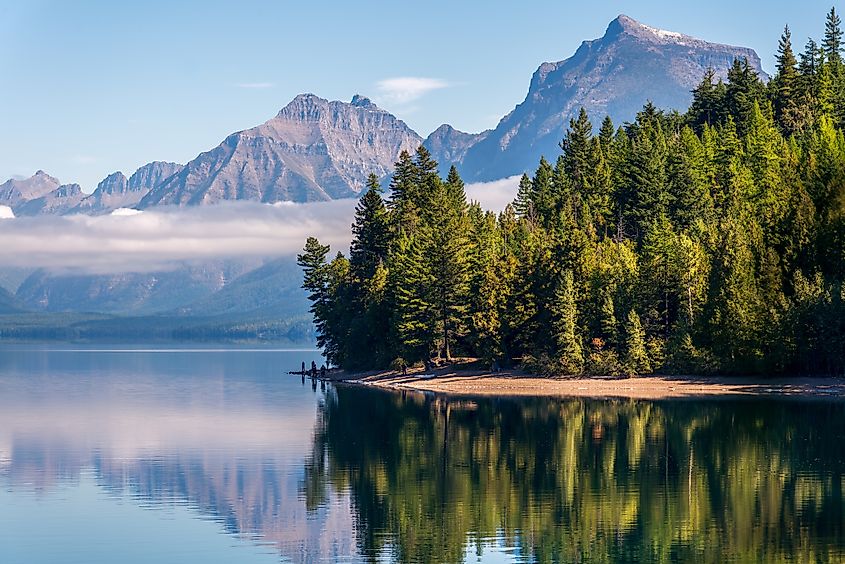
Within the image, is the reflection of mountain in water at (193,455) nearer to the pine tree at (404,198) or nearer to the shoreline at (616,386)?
the shoreline at (616,386)

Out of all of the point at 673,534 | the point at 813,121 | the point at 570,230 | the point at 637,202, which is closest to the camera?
the point at 673,534

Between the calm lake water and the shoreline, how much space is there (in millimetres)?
10062

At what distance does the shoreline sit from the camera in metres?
120

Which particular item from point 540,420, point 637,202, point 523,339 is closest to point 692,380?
point 523,339

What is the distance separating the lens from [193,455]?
265ft

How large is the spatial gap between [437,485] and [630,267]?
274ft

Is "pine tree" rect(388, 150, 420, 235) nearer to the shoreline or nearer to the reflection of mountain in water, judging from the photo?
the shoreline

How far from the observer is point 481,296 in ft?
499

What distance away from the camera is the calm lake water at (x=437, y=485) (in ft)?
162

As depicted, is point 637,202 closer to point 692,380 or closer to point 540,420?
point 692,380

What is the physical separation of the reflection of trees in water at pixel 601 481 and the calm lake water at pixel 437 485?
0.55ft

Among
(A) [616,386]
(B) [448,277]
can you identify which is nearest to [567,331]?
(A) [616,386]

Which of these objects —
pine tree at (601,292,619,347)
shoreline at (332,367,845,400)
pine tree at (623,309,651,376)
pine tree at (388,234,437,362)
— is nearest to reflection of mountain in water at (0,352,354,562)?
shoreline at (332,367,845,400)

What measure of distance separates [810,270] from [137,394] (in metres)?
78.3
